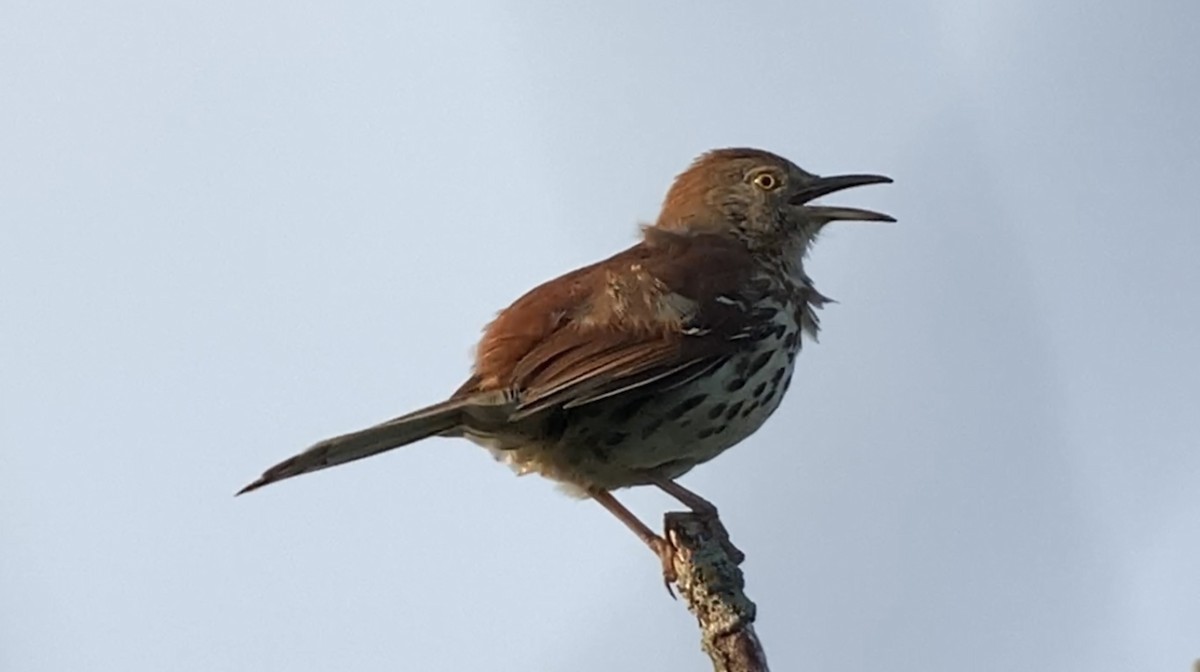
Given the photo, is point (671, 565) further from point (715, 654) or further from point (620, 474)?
point (715, 654)

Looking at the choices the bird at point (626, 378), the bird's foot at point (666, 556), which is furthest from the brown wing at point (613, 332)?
the bird's foot at point (666, 556)

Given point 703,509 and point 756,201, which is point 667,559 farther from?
point 756,201

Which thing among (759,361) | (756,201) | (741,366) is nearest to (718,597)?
(741,366)

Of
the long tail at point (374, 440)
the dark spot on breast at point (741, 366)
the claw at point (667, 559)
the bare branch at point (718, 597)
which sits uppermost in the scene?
the dark spot on breast at point (741, 366)

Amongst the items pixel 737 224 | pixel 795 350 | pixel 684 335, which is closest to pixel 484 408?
pixel 684 335

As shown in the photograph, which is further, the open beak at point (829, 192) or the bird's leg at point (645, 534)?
the open beak at point (829, 192)

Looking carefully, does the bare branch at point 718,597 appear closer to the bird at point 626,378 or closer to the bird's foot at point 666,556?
the bird's foot at point 666,556
